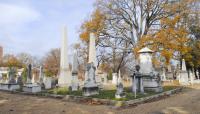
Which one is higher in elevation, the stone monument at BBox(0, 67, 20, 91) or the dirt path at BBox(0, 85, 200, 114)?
the stone monument at BBox(0, 67, 20, 91)

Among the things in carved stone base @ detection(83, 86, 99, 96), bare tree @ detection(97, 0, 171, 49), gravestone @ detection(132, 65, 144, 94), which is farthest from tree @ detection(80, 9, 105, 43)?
carved stone base @ detection(83, 86, 99, 96)

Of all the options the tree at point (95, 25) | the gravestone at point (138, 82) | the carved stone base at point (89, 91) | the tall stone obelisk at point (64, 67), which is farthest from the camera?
the tree at point (95, 25)

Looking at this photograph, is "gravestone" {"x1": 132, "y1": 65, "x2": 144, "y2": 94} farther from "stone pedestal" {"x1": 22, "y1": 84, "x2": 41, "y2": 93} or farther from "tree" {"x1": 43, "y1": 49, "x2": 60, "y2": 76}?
"tree" {"x1": 43, "y1": 49, "x2": 60, "y2": 76}

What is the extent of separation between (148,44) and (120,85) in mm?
12318

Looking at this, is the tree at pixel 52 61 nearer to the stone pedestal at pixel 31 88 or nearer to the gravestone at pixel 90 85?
the stone pedestal at pixel 31 88

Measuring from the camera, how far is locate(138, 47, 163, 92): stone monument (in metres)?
17.0

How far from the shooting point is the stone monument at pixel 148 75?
1700 cm

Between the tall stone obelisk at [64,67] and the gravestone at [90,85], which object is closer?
the gravestone at [90,85]

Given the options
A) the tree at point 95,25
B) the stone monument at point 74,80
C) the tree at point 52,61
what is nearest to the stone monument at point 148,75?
the stone monument at point 74,80

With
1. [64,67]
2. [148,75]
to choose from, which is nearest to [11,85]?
[64,67]

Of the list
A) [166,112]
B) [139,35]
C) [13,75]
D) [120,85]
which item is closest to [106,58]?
[139,35]

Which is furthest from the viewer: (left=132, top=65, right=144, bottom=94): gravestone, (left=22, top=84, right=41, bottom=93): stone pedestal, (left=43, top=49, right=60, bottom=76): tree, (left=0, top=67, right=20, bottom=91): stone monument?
(left=43, top=49, right=60, bottom=76): tree

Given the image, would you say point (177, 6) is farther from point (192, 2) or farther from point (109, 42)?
point (109, 42)

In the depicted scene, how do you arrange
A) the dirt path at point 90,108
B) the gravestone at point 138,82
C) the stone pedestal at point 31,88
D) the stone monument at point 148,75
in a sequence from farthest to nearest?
the stone pedestal at point 31,88, the stone monument at point 148,75, the gravestone at point 138,82, the dirt path at point 90,108
